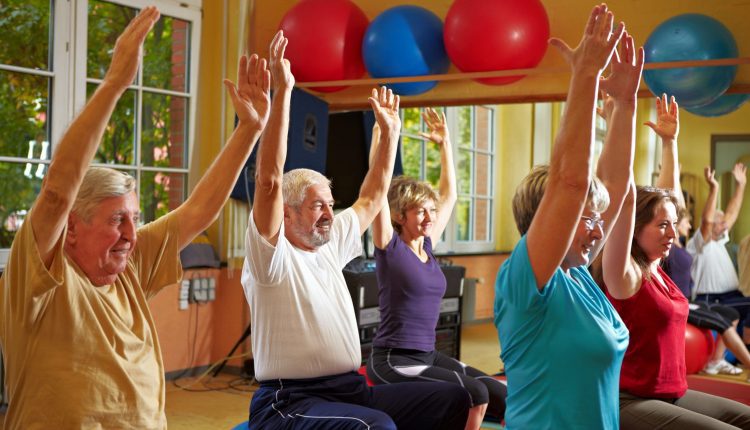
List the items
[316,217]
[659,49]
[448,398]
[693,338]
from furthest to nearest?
[693,338], [659,49], [448,398], [316,217]

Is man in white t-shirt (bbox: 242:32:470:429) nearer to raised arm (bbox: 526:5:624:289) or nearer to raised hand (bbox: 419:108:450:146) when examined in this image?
raised arm (bbox: 526:5:624:289)

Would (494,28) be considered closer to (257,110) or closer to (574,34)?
(574,34)

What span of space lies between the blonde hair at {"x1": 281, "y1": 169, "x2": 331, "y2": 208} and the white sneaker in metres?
4.61

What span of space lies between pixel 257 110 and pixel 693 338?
4043 mm

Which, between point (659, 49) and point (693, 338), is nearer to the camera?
point (659, 49)

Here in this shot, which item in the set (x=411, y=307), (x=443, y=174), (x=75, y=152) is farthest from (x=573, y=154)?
(x=443, y=174)

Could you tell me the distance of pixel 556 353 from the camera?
5.88 feet

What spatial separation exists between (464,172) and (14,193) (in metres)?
5.10

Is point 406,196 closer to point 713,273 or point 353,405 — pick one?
point 353,405

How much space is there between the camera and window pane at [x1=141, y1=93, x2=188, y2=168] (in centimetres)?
527

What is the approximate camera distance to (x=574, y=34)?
4668 millimetres

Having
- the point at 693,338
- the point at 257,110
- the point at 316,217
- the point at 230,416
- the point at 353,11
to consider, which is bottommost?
the point at 230,416

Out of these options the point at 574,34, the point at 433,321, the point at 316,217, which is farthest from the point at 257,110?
the point at 574,34

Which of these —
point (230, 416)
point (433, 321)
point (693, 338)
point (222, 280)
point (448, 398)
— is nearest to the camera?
point (448, 398)
